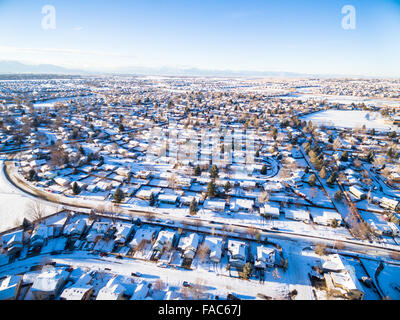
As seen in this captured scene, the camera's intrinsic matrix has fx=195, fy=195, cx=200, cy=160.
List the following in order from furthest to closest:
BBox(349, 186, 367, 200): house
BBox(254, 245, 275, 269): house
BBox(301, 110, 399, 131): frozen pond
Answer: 1. BBox(301, 110, 399, 131): frozen pond
2. BBox(349, 186, 367, 200): house
3. BBox(254, 245, 275, 269): house

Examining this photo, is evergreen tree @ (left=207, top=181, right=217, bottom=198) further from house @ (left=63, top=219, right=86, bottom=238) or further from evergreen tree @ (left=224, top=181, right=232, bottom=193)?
house @ (left=63, top=219, right=86, bottom=238)

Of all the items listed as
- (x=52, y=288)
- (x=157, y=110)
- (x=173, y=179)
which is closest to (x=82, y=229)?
(x=52, y=288)

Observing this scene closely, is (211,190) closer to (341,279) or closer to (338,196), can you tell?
(341,279)

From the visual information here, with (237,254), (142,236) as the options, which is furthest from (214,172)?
(142,236)

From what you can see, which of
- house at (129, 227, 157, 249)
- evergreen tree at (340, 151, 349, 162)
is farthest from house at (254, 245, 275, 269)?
evergreen tree at (340, 151, 349, 162)

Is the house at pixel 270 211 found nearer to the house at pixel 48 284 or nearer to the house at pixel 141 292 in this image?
the house at pixel 141 292
